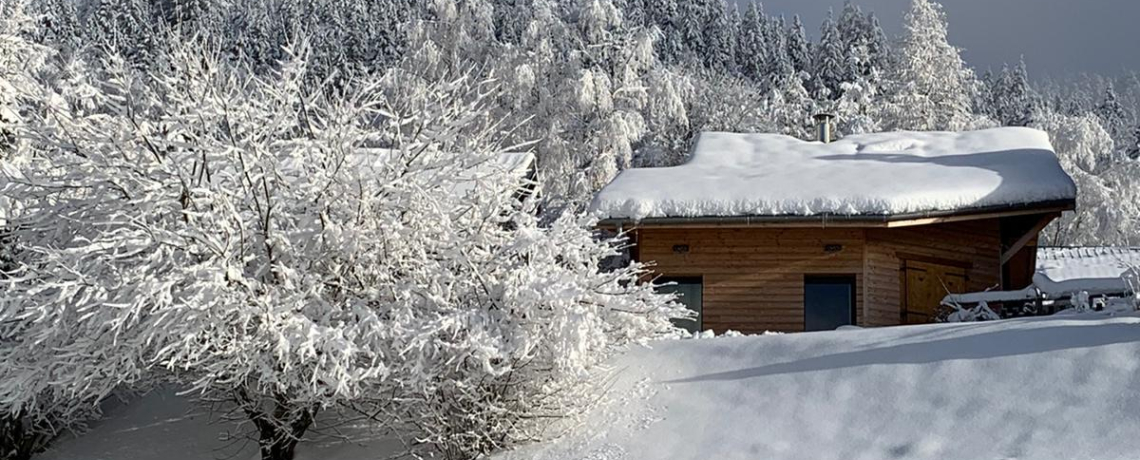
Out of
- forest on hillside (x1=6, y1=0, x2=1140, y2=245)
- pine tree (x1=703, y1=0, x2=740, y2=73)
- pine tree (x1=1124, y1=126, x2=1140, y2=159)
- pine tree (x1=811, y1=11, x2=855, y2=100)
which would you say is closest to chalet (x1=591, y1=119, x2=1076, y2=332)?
forest on hillside (x1=6, y1=0, x2=1140, y2=245)

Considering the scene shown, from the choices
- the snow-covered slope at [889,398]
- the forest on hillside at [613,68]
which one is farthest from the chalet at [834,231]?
the snow-covered slope at [889,398]

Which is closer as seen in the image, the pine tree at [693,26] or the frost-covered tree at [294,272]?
the frost-covered tree at [294,272]

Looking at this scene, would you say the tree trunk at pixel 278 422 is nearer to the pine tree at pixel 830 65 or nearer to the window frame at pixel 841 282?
the window frame at pixel 841 282

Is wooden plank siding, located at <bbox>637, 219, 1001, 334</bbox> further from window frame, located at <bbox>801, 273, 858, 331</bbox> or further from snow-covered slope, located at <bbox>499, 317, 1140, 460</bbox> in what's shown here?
snow-covered slope, located at <bbox>499, 317, 1140, 460</bbox>

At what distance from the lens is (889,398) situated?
11180 mm

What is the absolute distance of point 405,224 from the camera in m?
11.5

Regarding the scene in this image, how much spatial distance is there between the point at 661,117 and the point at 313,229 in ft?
60.0

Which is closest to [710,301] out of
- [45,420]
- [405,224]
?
[405,224]

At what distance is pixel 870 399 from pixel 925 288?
678cm

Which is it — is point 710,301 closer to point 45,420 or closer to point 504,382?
point 504,382

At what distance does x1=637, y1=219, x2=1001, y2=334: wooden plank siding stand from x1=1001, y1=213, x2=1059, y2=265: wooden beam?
4.82ft

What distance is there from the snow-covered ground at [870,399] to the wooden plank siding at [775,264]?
3731 millimetres

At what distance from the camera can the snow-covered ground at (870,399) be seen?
33.5ft

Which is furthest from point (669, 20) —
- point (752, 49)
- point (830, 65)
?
point (830, 65)
